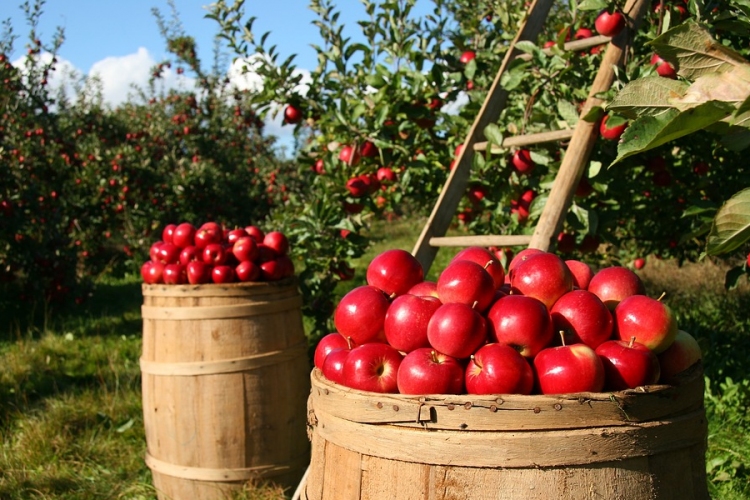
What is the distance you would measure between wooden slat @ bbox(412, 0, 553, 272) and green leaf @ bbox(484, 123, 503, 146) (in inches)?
7.7

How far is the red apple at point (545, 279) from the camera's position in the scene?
1.47 meters

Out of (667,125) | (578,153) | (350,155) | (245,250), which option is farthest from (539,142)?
(667,125)

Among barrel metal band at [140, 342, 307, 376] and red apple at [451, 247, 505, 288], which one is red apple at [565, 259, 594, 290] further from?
barrel metal band at [140, 342, 307, 376]

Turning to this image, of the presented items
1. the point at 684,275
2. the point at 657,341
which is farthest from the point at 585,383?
the point at 684,275

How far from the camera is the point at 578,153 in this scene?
8.45 feet

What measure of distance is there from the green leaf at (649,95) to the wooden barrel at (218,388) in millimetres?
1913

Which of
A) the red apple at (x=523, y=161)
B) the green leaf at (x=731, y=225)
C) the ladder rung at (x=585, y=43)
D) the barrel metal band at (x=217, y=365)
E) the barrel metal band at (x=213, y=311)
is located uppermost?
the ladder rung at (x=585, y=43)

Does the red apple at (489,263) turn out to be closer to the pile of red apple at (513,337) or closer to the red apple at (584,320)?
the pile of red apple at (513,337)

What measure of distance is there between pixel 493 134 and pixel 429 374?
1863 mm

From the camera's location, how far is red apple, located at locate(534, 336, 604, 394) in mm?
1228

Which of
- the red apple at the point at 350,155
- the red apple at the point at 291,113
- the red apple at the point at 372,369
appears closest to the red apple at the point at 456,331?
the red apple at the point at 372,369

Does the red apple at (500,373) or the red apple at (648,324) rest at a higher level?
the red apple at (648,324)

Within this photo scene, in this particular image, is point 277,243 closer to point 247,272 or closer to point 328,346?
point 247,272

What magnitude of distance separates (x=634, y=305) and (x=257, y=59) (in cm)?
281
